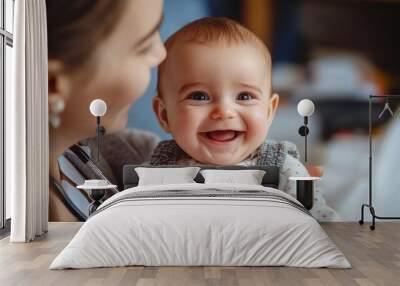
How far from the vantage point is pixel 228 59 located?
7754 mm

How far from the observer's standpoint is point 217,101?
25.2ft

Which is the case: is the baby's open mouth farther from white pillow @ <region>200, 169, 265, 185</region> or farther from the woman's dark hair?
the woman's dark hair

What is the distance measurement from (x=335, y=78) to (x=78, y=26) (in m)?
3.33

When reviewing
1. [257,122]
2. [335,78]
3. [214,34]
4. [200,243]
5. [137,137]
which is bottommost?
[200,243]

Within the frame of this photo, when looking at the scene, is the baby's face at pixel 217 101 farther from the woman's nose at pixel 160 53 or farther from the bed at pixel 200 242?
the bed at pixel 200 242

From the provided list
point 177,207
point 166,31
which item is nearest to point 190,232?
point 177,207

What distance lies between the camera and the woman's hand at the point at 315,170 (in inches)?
309

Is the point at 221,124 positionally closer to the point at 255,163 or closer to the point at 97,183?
the point at 255,163

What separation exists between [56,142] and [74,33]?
1.40m

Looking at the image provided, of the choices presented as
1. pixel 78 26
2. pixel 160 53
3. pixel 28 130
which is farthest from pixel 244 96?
pixel 28 130

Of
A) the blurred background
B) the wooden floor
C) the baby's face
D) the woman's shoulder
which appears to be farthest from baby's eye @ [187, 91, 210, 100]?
the wooden floor

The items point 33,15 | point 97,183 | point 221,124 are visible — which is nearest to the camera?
point 33,15

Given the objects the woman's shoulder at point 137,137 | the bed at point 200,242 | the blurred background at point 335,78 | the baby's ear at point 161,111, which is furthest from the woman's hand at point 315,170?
the bed at point 200,242

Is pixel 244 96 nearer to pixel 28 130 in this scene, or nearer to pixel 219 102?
pixel 219 102
